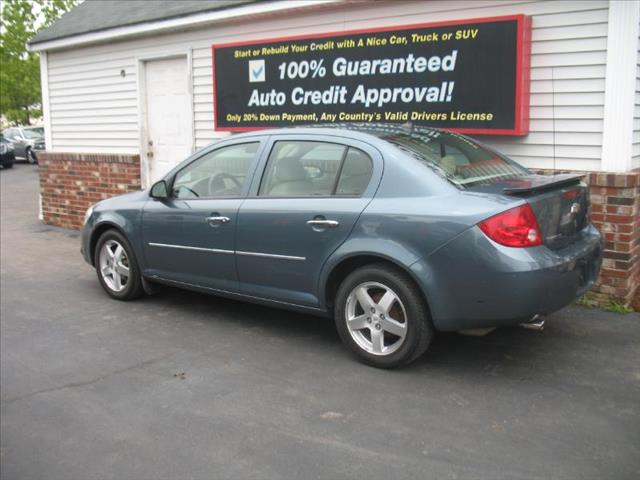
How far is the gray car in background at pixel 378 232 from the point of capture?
13.4 ft

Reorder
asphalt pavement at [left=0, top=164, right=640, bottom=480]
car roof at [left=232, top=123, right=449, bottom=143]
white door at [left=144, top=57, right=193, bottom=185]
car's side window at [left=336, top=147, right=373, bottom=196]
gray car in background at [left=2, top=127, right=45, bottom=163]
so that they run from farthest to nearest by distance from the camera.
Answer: gray car in background at [left=2, top=127, right=45, bottom=163] → white door at [left=144, top=57, right=193, bottom=185] → car roof at [left=232, top=123, right=449, bottom=143] → car's side window at [left=336, top=147, right=373, bottom=196] → asphalt pavement at [left=0, top=164, right=640, bottom=480]

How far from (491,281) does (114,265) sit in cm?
376

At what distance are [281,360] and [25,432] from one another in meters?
1.70

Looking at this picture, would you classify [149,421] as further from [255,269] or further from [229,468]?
[255,269]

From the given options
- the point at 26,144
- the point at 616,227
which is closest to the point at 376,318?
the point at 616,227

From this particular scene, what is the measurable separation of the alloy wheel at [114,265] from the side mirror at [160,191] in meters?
0.68

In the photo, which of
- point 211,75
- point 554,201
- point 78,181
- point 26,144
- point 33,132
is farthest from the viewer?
point 33,132

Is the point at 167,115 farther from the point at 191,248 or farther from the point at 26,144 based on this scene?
the point at 26,144

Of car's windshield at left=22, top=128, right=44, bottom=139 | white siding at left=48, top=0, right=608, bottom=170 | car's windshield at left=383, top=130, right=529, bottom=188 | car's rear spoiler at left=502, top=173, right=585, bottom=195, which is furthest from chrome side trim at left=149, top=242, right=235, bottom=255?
car's windshield at left=22, top=128, right=44, bottom=139

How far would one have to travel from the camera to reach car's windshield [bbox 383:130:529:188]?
4547mm

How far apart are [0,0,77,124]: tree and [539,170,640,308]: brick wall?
31.6 metres

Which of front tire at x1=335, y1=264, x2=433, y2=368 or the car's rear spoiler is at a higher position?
the car's rear spoiler

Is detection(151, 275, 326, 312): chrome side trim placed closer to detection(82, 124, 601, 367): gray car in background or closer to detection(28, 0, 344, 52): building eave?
detection(82, 124, 601, 367): gray car in background

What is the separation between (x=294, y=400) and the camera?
4.11 meters
